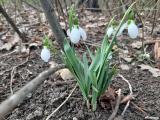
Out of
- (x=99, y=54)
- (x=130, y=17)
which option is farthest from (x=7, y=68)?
(x=130, y=17)

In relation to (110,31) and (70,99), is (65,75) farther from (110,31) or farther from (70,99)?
(110,31)

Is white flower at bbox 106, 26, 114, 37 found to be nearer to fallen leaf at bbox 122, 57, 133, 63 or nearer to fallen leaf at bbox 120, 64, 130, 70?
fallen leaf at bbox 120, 64, 130, 70

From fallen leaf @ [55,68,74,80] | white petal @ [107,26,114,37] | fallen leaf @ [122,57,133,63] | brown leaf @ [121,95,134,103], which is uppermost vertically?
white petal @ [107,26,114,37]

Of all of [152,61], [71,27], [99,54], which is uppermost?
[71,27]

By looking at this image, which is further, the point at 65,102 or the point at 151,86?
the point at 151,86

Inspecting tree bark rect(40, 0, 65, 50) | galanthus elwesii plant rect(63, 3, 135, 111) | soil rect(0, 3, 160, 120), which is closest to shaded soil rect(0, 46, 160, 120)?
soil rect(0, 3, 160, 120)

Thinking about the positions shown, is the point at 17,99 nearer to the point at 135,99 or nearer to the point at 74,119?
the point at 74,119

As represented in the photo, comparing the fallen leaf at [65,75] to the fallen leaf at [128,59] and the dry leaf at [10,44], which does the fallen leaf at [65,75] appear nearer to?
the fallen leaf at [128,59]

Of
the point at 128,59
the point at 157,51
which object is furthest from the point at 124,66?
the point at 157,51
